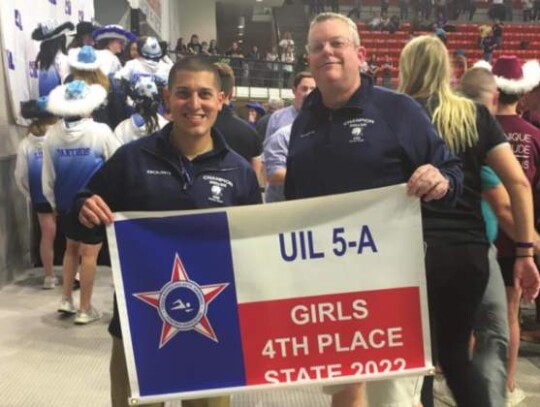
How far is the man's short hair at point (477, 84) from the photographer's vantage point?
274 centimetres

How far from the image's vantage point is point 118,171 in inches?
80.9

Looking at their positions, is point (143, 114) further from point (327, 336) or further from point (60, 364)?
point (327, 336)

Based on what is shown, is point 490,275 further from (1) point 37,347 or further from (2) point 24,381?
(1) point 37,347

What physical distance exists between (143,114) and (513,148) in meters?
2.64

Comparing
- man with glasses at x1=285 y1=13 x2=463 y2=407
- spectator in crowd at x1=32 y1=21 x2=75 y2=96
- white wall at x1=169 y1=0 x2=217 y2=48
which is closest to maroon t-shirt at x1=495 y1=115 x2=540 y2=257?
man with glasses at x1=285 y1=13 x2=463 y2=407

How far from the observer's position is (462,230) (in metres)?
2.24

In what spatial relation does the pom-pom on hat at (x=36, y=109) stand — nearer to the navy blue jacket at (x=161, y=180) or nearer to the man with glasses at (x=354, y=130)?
the navy blue jacket at (x=161, y=180)

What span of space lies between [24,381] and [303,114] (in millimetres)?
2318

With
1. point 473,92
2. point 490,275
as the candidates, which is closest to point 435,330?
point 490,275

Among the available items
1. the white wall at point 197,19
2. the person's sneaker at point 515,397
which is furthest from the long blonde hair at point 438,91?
the white wall at point 197,19

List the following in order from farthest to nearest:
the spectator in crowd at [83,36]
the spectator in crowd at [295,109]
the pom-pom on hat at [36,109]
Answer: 1. the spectator in crowd at [83,36]
2. the pom-pom on hat at [36,109]
3. the spectator in crowd at [295,109]

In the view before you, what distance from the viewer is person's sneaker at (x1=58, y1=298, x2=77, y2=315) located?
474cm

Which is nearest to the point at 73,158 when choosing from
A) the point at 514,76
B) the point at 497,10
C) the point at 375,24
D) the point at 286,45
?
the point at 514,76

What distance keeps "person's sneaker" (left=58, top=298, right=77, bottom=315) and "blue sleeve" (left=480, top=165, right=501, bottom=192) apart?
3317mm
